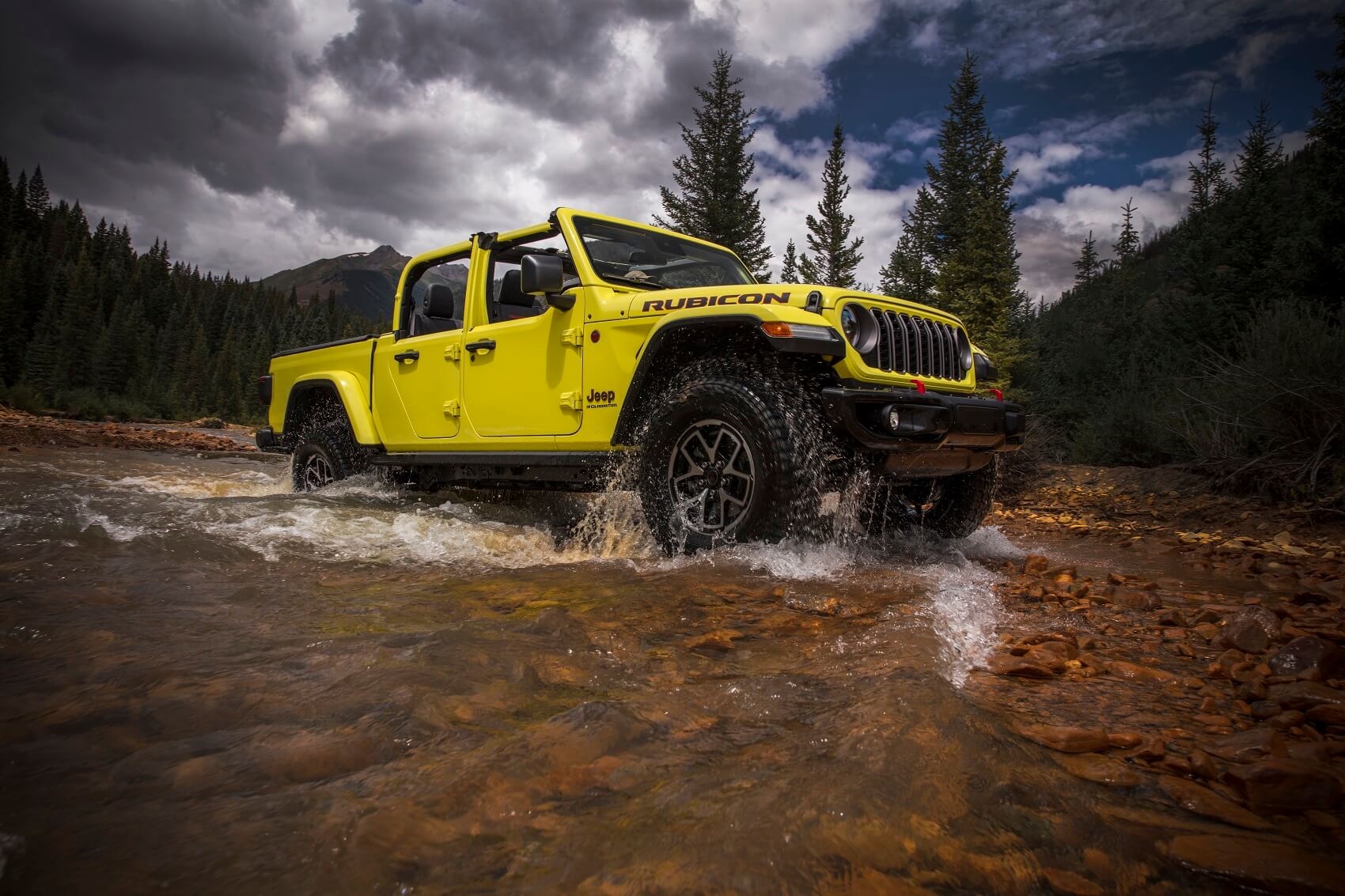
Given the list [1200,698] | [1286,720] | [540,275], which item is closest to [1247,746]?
[1286,720]

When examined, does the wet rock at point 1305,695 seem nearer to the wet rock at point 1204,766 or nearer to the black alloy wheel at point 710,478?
the wet rock at point 1204,766

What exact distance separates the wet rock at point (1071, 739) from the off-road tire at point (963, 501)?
3.05 metres

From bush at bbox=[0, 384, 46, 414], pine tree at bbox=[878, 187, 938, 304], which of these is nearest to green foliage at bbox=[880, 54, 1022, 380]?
pine tree at bbox=[878, 187, 938, 304]

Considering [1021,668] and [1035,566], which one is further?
[1035,566]

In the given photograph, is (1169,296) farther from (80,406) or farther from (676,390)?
(80,406)

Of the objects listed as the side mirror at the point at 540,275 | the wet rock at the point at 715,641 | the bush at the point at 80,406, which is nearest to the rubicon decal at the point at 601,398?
the side mirror at the point at 540,275

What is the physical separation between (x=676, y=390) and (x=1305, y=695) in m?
2.65

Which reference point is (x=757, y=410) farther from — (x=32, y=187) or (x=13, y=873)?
(x=32, y=187)

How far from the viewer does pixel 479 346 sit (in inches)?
188

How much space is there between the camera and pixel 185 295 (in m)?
86.0

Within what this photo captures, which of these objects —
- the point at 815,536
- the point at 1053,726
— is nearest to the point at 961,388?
the point at 815,536

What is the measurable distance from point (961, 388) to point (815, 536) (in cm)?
152

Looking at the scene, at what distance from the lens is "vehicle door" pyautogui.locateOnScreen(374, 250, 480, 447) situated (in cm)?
506

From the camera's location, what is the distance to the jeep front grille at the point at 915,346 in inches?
142
